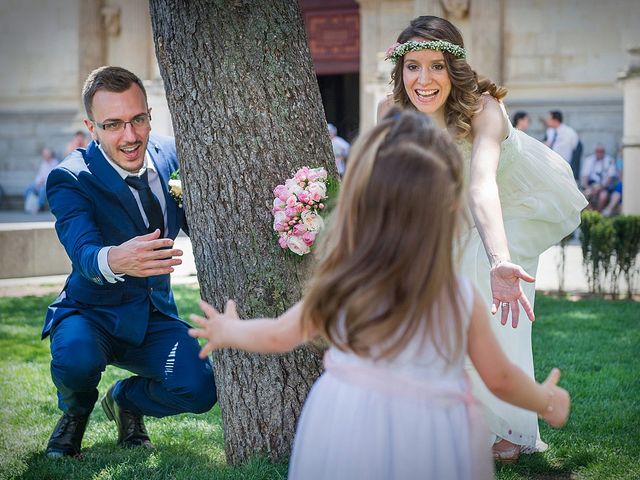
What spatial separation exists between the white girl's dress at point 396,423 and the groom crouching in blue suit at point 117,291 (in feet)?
6.33

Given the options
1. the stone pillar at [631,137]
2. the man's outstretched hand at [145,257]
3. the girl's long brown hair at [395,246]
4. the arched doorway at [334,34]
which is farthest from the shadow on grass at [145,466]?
the arched doorway at [334,34]

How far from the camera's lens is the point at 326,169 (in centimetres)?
428

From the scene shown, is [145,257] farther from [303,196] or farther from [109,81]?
[109,81]

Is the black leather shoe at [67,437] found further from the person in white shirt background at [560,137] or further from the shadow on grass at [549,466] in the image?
the person in white shirt background at [560,137]

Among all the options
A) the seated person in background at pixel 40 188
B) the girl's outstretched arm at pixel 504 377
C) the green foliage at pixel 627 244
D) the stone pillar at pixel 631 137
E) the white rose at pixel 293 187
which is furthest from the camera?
the seated person in background at pixel 40 188

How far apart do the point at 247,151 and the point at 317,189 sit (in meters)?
0.43

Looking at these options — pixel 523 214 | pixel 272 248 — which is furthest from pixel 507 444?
pixel 272 248

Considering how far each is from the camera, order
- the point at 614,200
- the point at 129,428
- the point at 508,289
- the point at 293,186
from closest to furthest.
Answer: the point at 508,289
the point at 293,186
the point at 129,428
the point at 614,200

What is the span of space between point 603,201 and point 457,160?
1475 cm

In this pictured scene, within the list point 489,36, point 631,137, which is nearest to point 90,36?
point 489,36

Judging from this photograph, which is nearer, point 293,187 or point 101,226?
point 293,187

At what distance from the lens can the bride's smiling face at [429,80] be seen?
175 inches

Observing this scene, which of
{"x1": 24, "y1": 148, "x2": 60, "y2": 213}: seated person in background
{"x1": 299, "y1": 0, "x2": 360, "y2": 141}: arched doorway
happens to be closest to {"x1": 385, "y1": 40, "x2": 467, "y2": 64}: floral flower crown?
{"x1": 299, "y1": 0, "x2": 360, "y2": 141}: arched doorway

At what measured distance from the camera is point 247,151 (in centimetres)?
414
